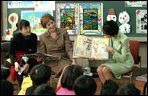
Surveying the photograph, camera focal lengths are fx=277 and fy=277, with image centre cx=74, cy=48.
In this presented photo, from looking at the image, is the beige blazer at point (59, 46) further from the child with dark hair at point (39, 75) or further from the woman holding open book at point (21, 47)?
the child with dark hair at point (39, 75)

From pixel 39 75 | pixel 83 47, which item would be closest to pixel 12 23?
pixel 83 47

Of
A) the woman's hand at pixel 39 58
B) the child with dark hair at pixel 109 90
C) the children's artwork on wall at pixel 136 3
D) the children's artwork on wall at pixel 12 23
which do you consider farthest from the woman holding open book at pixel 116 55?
the children's artwork on wall at pixel 12 23

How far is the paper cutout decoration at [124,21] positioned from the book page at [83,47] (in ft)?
3.95

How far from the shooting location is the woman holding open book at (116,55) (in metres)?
3.10

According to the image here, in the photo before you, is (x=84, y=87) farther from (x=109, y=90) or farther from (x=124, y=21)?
(x=124, y=21)

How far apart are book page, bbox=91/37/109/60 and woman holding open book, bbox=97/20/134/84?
0.07m

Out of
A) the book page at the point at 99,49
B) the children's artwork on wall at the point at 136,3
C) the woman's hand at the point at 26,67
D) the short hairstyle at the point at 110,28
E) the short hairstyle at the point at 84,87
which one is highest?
the children's artwork on wall at the point at 136,3

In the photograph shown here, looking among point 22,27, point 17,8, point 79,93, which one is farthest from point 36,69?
point 17,8

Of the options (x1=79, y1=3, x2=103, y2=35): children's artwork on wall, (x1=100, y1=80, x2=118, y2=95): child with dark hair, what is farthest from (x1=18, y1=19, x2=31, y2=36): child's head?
(x1=100, y1=80, x2=118, y2=95): child with dark hair

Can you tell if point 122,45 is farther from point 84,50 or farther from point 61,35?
point 61,35

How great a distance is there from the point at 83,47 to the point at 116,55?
1.25 ft

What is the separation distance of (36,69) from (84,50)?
3.50ft

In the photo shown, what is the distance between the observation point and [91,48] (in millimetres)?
3082

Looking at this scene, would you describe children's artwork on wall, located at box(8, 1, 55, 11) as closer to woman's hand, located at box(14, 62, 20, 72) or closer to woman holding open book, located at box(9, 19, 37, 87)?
woman holding open book, located at box(9, 19, 37, 87)
